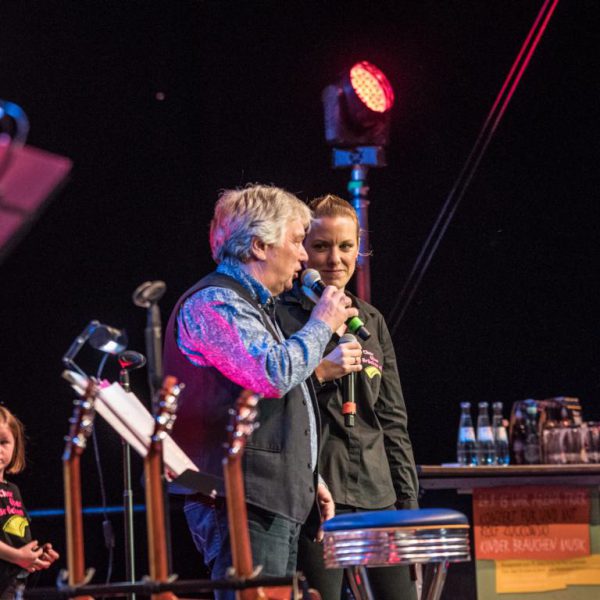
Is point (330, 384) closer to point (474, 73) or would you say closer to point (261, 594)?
point (261, 594)

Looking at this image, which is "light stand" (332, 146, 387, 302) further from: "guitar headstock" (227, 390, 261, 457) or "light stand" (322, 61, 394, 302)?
"guitar headstock" (227, 390, 261, 457)

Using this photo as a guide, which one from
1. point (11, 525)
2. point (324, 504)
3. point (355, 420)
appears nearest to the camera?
point (324, 504)

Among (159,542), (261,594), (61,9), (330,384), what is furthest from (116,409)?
(61,9)

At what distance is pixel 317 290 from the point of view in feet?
8.73

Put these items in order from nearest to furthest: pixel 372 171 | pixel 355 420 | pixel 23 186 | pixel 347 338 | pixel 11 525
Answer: pixel 23 186, pixel 347 338, pixel 355 420, pixel 11 525, pixel 372 171

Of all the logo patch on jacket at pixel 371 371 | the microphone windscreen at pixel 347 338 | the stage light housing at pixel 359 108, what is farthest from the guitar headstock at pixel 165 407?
the stage light housing at pixel 359 108

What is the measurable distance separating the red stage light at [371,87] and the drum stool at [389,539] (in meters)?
2.32

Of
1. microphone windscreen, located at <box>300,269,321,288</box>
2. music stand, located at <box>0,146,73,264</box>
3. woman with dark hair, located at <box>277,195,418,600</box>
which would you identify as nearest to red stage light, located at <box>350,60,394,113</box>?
woman with dark hair, located at <box>277,195,418,600</box>

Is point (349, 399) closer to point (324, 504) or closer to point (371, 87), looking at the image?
point (324, 504)

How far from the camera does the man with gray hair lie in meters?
2.17

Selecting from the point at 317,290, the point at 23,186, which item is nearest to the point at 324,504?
the point at 317,290

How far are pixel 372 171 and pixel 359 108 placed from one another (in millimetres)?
607

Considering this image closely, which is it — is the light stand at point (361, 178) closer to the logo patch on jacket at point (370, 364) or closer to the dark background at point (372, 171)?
the dark background at point (372, 171)

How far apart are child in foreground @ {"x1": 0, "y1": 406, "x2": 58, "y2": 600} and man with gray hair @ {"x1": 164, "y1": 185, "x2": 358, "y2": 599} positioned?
1.13 metres
